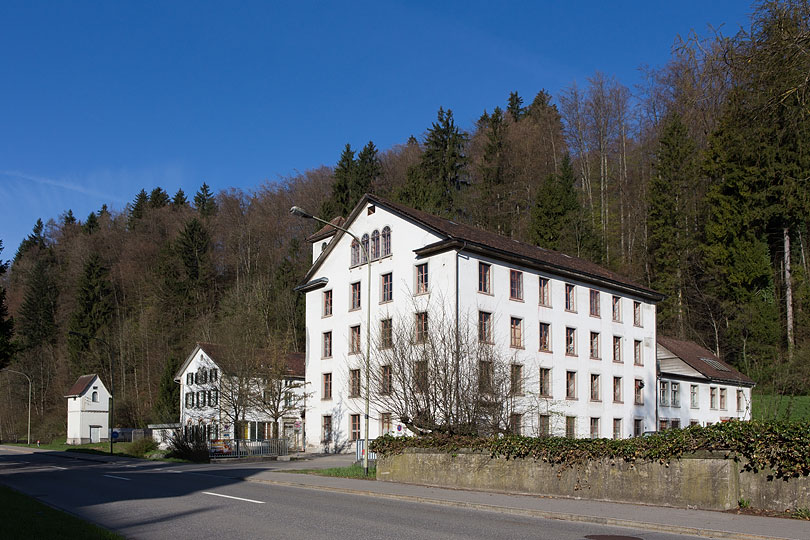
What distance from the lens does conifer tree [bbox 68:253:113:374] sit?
82750 mm

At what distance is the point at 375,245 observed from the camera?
139ft

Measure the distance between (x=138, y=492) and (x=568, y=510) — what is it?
10427mm

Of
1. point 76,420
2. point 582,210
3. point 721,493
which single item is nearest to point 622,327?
point 582,210

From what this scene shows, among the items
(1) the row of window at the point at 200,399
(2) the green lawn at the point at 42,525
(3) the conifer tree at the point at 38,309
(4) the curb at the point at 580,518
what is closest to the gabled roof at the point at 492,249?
(1) the row of window at the point at 200,399

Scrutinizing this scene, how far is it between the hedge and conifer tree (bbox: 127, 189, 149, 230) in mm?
77376

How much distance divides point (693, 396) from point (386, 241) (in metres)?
25.8

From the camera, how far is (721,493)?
13688 mm

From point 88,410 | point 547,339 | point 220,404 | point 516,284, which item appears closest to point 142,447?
point 220,404

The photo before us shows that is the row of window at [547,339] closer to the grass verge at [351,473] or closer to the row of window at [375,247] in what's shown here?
the row of window at [375,247]

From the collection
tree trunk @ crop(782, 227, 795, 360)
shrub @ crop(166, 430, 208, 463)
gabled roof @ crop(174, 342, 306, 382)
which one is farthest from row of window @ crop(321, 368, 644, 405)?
gabled roof @ crop(174, 342, 306, 382)

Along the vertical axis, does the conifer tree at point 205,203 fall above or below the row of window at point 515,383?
above

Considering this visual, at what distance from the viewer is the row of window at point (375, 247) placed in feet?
136

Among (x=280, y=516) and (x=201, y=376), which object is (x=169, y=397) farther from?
(x=280, y=516)

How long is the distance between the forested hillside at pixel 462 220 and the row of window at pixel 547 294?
309 inches
